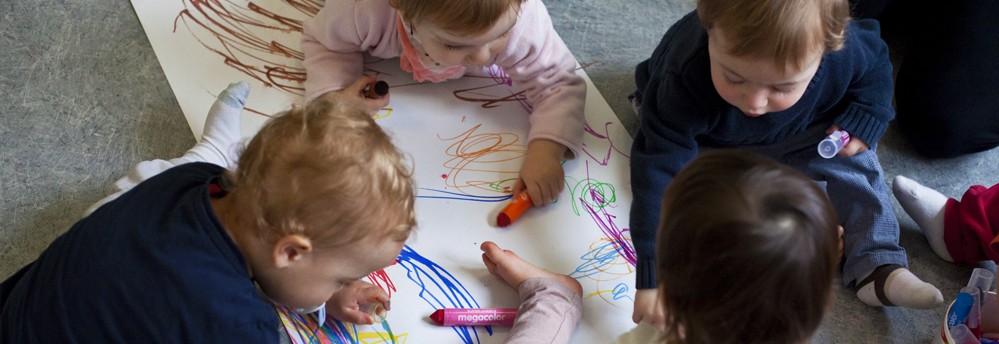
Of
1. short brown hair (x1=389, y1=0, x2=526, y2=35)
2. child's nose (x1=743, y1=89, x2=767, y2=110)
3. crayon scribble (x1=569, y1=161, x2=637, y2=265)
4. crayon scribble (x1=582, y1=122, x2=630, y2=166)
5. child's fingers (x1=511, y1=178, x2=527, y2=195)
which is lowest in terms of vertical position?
crayon scribble (x1=569, y1=161, x2=637, y2=265)

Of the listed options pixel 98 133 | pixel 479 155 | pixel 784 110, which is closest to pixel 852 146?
pixel 784 110

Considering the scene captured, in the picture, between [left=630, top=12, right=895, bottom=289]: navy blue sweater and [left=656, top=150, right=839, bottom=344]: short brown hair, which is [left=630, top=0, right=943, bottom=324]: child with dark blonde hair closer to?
[left=630, top=12, right=895, bottom=289]: navy blue sweater

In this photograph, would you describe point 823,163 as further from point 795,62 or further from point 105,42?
point 105,42

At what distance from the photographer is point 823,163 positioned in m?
1.05

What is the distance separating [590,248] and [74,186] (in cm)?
58

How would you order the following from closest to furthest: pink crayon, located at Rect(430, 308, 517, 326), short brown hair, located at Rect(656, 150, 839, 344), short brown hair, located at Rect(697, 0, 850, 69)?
short brown hair, located at Rect(656, 150, 839, 344) < short brown hair, located at Rect(697, 0, 850, 69) < pink crayon, located at Rect(430, 308, 517, 326)

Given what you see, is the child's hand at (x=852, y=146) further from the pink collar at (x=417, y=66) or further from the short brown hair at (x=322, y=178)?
the short brown hair at (x=322, y=178)

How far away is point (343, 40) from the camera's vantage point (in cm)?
106

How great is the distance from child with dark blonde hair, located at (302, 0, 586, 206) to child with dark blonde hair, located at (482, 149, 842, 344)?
37cm

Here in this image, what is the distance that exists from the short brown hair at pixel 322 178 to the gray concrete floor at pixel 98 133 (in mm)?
387

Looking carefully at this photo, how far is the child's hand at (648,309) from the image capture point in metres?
0.89

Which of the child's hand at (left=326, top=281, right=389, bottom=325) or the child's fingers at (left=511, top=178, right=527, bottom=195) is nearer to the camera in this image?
the child's hand at (left=326, top=281, right=389, bottom=325)

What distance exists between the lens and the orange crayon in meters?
0.98

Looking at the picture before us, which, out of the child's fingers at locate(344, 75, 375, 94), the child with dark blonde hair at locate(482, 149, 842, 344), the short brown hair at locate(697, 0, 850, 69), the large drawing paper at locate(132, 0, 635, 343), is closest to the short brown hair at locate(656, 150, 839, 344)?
the child with dark blonde hair at locate(482, 149, 842, 344)
